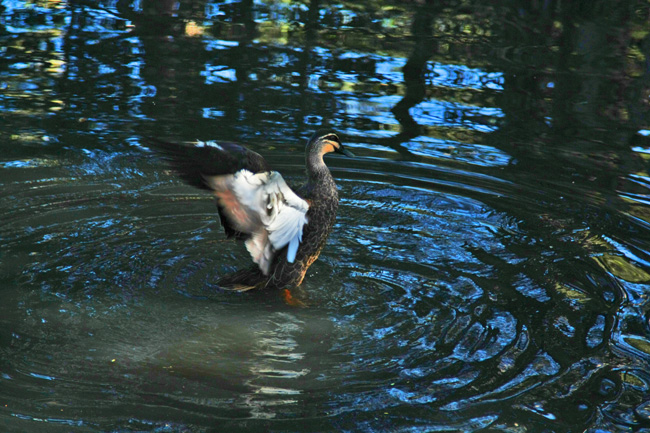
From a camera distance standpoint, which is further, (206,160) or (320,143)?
(320,143)

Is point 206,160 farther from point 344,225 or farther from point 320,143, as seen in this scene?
point 344,225

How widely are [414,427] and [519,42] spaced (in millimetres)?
8734

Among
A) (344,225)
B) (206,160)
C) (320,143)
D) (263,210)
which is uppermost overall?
(206,160)

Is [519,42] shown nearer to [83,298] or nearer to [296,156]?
[296,156]

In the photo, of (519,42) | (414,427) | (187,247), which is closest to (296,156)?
(187,247)

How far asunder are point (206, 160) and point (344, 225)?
213 cm

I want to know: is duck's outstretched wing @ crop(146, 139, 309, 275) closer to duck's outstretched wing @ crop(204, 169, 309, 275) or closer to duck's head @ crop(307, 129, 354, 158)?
duck's outstretched wing @ crop(204, 169, 309, 275)

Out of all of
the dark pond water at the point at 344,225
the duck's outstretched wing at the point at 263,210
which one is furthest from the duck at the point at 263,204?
the dark pond water at the point at 344,225

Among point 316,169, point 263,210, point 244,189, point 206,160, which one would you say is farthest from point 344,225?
point 206,160

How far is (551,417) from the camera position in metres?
4.27

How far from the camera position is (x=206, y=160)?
16.4 feet

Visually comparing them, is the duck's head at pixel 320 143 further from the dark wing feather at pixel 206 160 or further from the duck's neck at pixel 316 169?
the dark wing feather at pixel 206 160

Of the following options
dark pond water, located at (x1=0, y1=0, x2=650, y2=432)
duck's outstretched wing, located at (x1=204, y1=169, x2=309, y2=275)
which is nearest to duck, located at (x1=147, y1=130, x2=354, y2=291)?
duck's outstretched wing, located at (x1=204, y1=169, x2=309, y2=275)

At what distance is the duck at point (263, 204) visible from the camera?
197 inches
